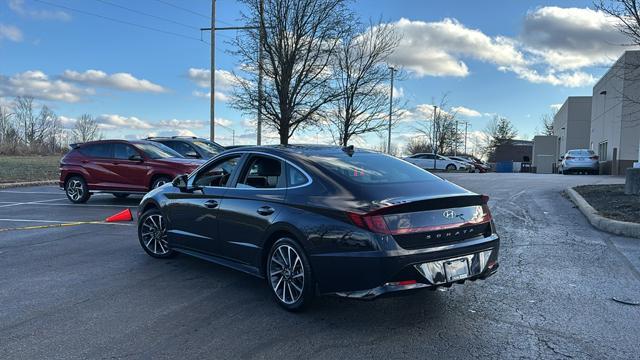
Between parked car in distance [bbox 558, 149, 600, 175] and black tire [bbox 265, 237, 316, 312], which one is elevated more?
parked car in distance [bbox 558, 149, 600, 175]

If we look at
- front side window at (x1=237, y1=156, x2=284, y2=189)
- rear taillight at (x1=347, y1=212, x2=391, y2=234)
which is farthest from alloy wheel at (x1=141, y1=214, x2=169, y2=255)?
rear taillight at (x1=347, y1=212, x2=391, y2=234)

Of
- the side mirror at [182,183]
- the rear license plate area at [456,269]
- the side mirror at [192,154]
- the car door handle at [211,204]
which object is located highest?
the side mirror at [192,154]

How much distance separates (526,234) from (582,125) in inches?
1955

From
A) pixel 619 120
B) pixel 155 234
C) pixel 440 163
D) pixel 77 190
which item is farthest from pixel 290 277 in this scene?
pixel 440 163

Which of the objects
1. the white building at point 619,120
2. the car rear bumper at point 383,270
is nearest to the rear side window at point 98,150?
the car rear bumper at point 383,270

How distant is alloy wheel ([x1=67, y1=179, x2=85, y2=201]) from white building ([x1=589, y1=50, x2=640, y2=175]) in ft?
81.6

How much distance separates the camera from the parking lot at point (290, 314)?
3.82m

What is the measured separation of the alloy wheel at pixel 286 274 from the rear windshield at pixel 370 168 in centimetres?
87

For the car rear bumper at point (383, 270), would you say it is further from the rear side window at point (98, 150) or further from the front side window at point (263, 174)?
the rear side window at point (98, 150)

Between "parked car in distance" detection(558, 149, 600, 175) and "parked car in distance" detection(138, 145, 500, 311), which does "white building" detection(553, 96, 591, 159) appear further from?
"parked car in distance" detection(138, 145, 500, 311)

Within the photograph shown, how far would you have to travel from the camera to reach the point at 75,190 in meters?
13.2

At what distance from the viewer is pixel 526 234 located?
325 inches

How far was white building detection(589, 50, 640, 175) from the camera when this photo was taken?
2823cm

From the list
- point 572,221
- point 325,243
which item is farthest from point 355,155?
point 572,221
